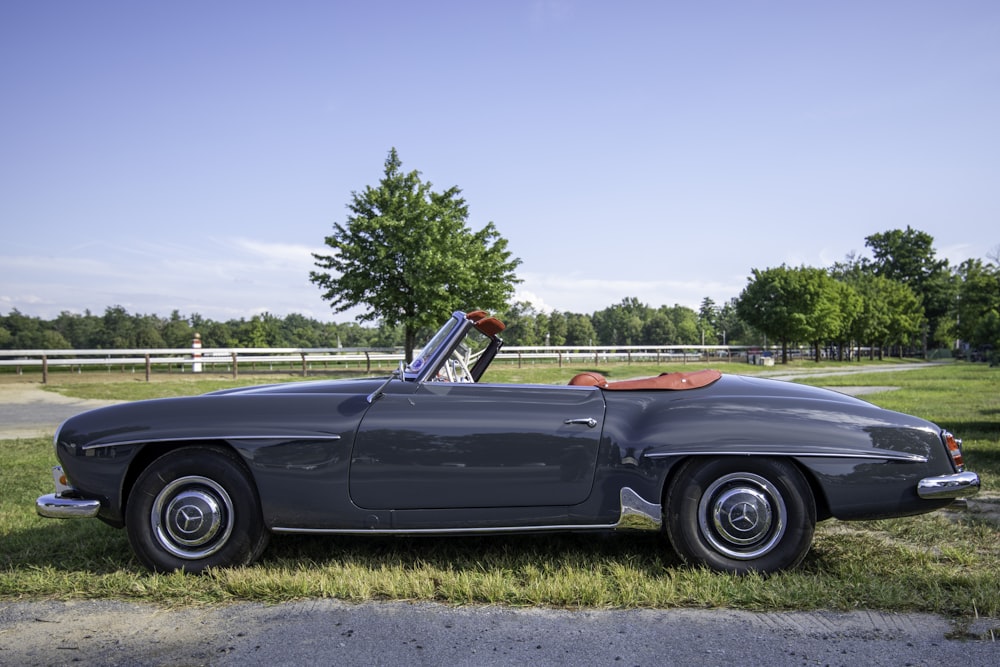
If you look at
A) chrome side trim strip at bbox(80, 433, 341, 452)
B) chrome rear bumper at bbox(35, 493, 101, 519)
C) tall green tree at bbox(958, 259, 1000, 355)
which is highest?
tall green tree at bbox(958, 259, 1000, 355)

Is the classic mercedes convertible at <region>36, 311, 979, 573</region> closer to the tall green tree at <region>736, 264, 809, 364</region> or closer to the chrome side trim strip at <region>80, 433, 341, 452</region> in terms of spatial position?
the chrome side trim strip at <region>80, 433, 341, 452</region>

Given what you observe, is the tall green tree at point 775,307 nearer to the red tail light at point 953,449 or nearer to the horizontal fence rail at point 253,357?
the horizontal fence rail at point 253,357

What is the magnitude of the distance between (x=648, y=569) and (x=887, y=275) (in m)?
96.3

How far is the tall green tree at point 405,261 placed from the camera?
76.0 feet

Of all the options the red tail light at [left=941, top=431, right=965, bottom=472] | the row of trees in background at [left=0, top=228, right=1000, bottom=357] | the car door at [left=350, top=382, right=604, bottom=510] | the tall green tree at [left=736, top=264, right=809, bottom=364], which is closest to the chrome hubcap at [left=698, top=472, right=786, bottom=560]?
the car door at [left=350, top=382, right=604, bottom=510]

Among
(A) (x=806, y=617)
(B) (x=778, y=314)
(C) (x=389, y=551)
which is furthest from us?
(B) (x=778, y=314)

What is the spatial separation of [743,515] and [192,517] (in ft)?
8.55

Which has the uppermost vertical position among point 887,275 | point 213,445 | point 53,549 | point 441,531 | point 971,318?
point 887,275

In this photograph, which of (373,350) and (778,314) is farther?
(778,314)

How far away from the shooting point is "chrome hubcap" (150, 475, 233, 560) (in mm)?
3309

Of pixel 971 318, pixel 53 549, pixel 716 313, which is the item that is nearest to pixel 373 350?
pixel 971 318

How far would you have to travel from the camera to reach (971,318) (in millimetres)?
10227

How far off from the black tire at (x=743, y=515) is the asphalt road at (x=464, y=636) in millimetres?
438

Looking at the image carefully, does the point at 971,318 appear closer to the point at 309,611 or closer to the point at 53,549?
the point at 309,611
